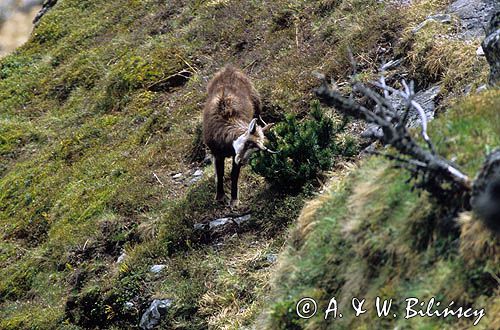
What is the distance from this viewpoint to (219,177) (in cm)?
1077

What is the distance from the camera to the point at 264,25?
16578 mm

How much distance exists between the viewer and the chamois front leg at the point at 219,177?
35.2 ft

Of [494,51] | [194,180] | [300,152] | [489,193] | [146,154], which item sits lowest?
[146,154]

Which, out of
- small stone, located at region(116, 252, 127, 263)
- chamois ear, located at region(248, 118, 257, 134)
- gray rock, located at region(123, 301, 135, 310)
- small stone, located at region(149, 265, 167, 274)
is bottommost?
small stone, located at region(116, 252, 127, 263)

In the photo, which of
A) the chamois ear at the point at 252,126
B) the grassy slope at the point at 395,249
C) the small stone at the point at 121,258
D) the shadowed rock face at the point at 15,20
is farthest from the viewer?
the shadowed rock face at the point at 15,20

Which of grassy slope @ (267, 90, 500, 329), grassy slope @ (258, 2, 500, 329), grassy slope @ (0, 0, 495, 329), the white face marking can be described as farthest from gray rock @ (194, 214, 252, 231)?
grassy slope @ (267, 90, 500, 329)

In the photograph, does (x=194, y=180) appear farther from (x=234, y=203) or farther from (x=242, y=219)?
(x=242, y=219)

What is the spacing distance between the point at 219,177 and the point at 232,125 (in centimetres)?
84

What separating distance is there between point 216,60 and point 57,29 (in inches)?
426

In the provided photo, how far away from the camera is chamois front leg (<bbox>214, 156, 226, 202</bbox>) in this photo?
10742 millimetres

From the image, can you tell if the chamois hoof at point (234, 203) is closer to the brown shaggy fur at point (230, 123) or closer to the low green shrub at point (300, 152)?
the brown shaggy fur at point (230, 123)

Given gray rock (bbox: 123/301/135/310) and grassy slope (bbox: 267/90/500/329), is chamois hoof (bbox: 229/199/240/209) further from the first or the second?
grassy slope (bbox: 267/90/500/329)

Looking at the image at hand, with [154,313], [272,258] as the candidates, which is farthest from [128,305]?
[272,258]

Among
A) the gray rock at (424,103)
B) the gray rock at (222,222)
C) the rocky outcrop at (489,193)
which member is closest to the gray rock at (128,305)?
the gray rock at (222,222)
